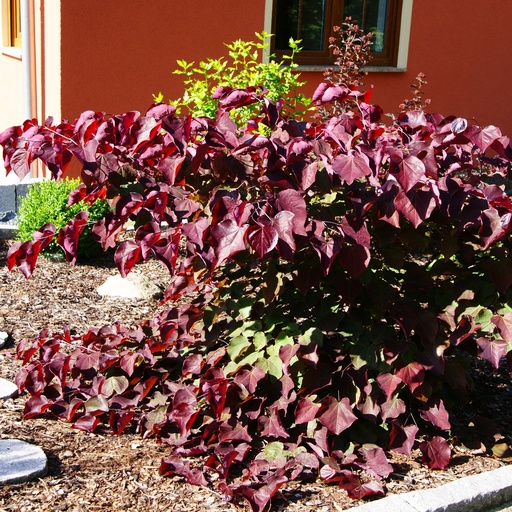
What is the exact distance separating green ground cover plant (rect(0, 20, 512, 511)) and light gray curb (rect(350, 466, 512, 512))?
0.50 ft

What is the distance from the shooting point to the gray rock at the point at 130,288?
5.38 m

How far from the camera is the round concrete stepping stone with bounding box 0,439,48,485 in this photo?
3.04 m

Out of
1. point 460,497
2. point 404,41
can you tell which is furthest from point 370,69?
point 460,497

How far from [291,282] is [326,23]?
5.74 meters

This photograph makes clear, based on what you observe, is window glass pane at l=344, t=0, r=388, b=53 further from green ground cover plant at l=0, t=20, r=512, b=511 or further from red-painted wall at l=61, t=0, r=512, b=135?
green ground cover plant at l=0, t=20, r=512, b=511

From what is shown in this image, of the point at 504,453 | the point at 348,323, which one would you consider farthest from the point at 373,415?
the point at 504,453

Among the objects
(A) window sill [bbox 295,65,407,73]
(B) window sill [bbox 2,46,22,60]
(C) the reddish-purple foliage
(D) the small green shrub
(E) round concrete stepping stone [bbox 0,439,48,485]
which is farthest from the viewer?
(B) window sill [bbox 2,46,22,60]

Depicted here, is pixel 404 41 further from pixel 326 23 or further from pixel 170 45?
pixel 170 45

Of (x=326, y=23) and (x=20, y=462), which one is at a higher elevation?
(x=326, y=23)

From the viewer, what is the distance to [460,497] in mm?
3088

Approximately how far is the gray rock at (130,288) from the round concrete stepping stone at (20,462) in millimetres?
2145

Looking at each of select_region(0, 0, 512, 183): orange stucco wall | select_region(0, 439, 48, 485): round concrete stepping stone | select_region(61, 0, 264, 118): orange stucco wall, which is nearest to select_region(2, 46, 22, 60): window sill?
select_region(0, 0, 512, 183): orange stucco wall

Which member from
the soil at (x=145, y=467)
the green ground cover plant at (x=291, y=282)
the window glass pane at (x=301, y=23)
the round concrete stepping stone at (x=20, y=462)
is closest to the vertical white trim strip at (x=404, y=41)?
the window glass pane at (x=301, y=23)

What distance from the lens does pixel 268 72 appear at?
6.19 meters
